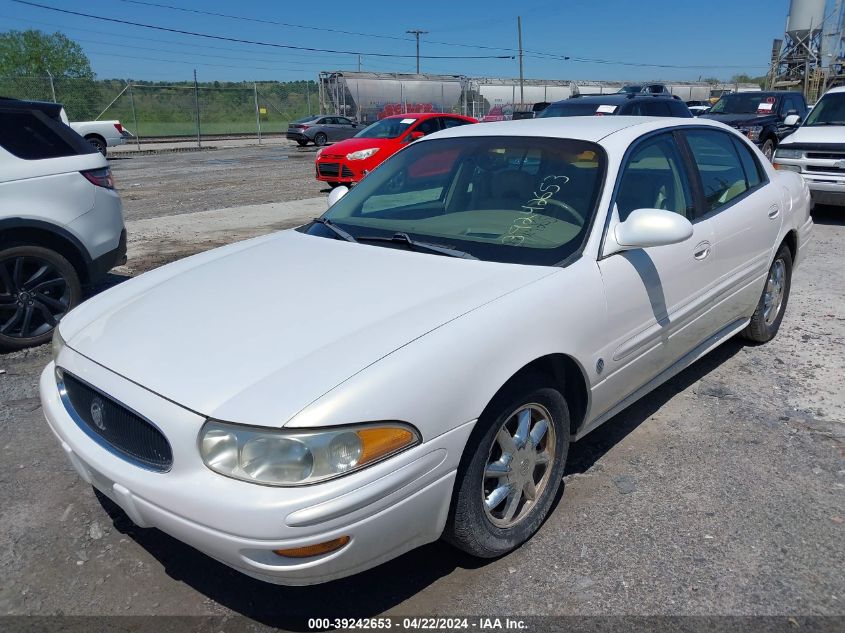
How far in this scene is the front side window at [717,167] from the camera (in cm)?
380

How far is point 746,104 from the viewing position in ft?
49.5

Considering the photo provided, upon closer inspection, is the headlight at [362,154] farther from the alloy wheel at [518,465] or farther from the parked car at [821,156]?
the alloy wheel at [518,465]

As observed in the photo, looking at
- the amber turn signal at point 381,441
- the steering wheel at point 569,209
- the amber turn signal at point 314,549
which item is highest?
the steering wheel at point 569,209

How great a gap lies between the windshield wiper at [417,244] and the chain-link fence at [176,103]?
27.8m

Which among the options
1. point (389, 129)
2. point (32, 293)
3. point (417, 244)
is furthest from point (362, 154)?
point (417, 244)

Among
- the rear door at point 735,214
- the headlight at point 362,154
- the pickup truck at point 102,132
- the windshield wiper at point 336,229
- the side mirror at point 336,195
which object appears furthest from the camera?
the pickup truck at point 102,132

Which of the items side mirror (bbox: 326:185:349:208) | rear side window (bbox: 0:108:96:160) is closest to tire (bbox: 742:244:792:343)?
side mirror (bbox: 326:185:349:208)

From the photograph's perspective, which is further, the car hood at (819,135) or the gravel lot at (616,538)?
the car hood at (819,135)

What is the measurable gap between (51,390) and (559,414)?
2052 millimetres

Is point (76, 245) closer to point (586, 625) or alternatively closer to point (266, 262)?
point (266, 262)

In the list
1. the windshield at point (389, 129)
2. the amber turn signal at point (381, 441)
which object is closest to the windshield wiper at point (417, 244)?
the amber turn signal at point (381, 441)

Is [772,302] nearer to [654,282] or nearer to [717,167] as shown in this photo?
[717,167]

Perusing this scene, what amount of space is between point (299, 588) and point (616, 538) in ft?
4.19

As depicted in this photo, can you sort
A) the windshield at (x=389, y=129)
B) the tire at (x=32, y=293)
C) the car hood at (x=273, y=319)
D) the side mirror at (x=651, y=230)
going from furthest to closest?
1. the windshield at (x=389, y=129)
2. the tire at (x=32, y=293)
3. the side mirror at (x=651, y=230)
4. the car hood at (x=273, y=319)
